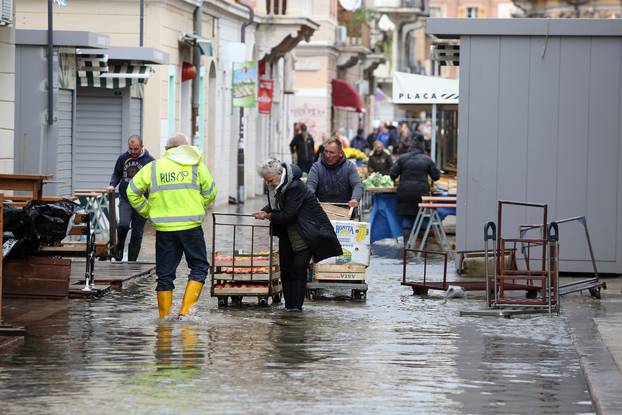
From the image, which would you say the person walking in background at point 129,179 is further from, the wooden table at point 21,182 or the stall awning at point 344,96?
the stall awning at point 344,96

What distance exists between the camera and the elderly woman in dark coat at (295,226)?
1451 cm

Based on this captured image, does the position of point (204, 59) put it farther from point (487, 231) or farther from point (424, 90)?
point (487, 231)

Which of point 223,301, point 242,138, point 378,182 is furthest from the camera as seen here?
point 242,138

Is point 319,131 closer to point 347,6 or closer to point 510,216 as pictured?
point 347,6

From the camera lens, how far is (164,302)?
44.9 ft

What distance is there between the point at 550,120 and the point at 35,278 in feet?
19.9

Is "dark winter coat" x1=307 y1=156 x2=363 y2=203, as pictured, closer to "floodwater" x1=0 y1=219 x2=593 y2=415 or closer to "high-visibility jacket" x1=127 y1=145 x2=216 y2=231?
"floodwater" x1=0 y1=219 x2=593 y2=415

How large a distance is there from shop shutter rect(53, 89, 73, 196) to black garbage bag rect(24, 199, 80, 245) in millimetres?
5828

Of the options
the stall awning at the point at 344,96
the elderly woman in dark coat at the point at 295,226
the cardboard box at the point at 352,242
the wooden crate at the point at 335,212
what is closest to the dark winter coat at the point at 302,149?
the stall awning at the point at 344,96

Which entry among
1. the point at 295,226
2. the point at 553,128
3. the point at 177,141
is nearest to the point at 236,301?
the point at 295,226

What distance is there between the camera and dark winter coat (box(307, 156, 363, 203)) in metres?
17.6

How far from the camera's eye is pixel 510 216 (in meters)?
18.0

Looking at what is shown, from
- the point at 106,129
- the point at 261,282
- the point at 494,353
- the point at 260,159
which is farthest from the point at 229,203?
the point at 494,353

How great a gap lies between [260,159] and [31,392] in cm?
3341
